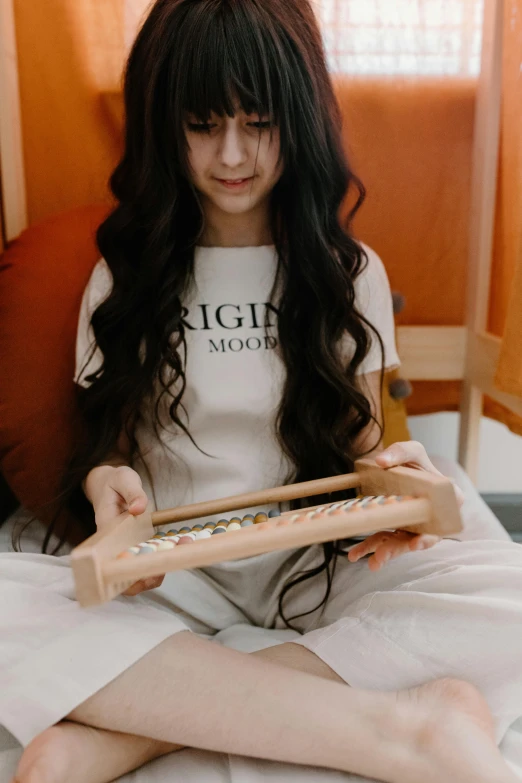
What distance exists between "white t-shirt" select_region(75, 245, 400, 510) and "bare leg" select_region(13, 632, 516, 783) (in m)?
0.28

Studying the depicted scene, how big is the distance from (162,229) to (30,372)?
9.6 inches

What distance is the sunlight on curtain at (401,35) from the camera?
3.45 ft

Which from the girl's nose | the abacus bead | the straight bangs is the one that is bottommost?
the abacus bead

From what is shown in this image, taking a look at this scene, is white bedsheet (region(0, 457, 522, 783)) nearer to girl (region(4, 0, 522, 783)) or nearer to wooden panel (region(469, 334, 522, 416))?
girl (region(4, 0, 522, 783))

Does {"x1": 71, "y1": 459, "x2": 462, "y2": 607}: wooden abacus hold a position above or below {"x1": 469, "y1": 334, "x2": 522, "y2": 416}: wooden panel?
above

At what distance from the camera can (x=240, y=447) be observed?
2.89 ft

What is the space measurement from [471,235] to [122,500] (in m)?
0.71

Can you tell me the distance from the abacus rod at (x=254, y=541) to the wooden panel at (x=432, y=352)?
2.18 ft

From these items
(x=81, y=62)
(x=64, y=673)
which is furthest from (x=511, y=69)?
(x=64, y=673)

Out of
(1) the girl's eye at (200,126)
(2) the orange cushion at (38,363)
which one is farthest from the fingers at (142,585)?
(1) the girl's eye at (200,126)

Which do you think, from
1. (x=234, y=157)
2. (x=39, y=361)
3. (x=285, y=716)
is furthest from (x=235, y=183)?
(x=285, y=716)

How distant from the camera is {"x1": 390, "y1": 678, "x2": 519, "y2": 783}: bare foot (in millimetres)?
540

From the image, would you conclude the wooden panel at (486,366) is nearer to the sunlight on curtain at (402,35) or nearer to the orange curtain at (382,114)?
the orange curtain at (382,114)

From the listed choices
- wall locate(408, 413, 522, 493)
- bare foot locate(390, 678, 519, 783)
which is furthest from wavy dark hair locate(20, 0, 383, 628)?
wall locate(408, 413, 522, 493)
